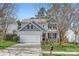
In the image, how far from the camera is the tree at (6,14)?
2.96 meters

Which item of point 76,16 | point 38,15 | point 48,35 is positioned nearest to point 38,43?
point 48,35

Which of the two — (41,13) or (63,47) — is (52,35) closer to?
(63,47)

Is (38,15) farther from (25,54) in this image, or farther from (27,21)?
(25,54)

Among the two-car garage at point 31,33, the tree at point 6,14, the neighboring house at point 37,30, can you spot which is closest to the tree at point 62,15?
the neighboring house at point 37,30

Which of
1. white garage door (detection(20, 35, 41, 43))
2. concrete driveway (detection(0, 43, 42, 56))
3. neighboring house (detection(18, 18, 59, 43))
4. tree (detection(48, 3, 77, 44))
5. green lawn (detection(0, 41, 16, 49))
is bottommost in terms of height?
concrete driveway (detection(0, 43, 42, 56))

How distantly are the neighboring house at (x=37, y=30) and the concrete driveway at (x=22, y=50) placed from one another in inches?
2.5

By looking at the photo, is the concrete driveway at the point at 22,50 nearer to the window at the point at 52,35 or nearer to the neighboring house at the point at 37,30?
the neighboring house at the point at 37,30

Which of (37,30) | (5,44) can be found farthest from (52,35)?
(5,44)

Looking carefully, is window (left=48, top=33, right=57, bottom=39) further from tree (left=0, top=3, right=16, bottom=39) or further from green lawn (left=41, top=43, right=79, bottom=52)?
tree (left=0, top=3, right=16, bottom=39)

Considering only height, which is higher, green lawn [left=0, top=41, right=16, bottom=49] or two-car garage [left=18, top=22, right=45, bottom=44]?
two-car garage [left=18, top=22, right=45, bottom=44]

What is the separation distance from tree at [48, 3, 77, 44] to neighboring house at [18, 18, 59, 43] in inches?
2.2

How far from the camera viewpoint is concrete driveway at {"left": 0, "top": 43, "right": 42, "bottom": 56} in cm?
297

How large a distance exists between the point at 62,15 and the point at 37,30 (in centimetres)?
37

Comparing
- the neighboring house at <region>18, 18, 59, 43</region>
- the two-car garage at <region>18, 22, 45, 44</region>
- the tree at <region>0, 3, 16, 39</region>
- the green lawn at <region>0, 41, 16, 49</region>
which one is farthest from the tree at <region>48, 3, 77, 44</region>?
the green lawn at <region>0, 41, 16, 49</region>
